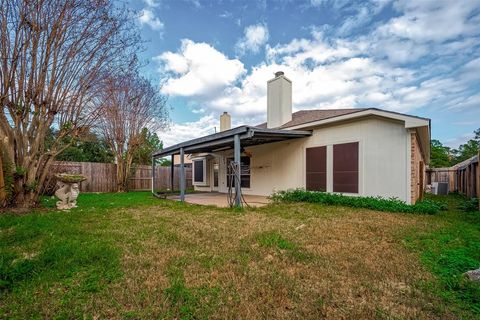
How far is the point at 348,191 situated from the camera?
24.1ft

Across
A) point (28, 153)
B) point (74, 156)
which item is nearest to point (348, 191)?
point (28, 153)

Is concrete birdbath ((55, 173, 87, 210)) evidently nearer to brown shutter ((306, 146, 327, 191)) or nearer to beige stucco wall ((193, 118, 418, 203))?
beige stucco wall ((193, 118, 418, 203))

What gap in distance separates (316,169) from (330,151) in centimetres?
80

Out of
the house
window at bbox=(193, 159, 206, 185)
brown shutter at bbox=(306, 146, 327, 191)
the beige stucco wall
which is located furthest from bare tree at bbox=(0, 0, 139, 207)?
window at bbox=(193, 159, 206, 185)

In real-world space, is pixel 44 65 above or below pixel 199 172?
above

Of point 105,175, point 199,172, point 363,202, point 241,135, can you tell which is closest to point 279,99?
point 241,135

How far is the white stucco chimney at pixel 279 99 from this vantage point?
10.1 m

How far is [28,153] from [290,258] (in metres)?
7.20

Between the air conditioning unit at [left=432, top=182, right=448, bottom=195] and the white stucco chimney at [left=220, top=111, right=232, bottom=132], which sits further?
the white stucco chimney at [left=220, top=111, right=232, bottom=132]

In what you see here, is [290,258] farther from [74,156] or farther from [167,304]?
[74,156]

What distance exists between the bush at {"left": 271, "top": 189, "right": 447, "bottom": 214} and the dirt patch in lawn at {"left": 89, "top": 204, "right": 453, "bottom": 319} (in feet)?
5.86

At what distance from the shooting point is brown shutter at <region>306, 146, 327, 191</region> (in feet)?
26.2

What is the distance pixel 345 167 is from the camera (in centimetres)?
746

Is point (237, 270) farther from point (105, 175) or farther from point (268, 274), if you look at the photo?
point (105, 175)
